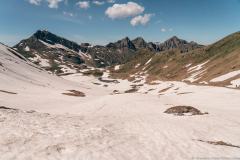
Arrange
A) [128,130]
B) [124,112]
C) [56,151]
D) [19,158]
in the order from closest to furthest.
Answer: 1. [19,158]
2. [56,151]
3. [128,130]
4. [124,112]

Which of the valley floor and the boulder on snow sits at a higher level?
the boulder on snow

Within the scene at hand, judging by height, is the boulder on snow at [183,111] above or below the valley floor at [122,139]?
above

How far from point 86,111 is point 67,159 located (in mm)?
23619

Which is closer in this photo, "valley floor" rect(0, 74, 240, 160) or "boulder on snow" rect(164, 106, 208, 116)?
"valley floor" rect(0, 74, 240, 160)

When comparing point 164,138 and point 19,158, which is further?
point 164,138

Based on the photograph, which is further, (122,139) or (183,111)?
(183,111)

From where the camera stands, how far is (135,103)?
42.8 m

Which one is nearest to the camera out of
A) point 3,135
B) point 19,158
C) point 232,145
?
point 19,158

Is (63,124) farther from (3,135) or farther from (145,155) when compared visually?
(145,155)

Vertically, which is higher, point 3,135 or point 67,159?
point 3,135

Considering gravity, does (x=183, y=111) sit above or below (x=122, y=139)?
above

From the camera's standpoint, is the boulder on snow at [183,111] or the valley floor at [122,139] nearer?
the valley floor at [122,139]

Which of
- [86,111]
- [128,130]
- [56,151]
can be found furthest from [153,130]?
[86,111]

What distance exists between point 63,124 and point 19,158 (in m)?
8.99
